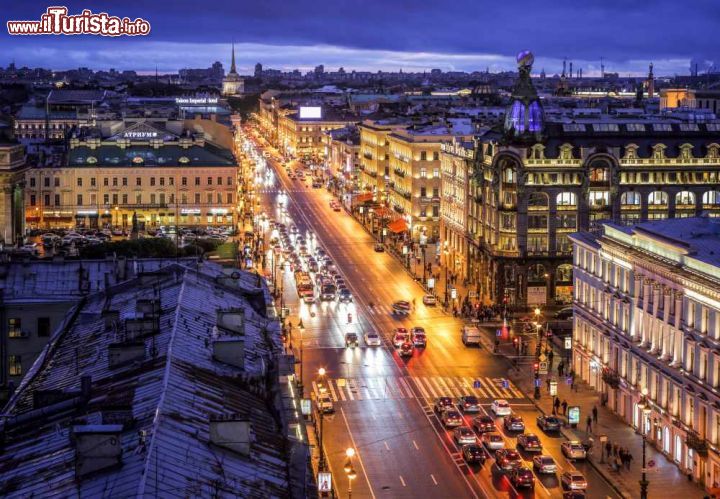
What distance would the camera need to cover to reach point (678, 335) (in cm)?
7281

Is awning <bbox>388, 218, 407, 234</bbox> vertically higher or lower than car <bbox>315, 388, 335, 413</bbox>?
higher

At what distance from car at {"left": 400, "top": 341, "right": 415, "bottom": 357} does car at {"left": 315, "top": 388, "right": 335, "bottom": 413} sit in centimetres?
1493

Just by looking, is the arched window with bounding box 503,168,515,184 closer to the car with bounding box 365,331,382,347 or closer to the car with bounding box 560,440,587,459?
the car with bounding box 365,331,382,347

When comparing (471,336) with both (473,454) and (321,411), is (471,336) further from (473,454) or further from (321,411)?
(473,454)

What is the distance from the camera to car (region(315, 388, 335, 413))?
81.1 metres

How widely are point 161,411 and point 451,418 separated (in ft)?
123

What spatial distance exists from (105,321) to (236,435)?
20.6 meters

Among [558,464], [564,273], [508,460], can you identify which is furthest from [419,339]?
[508,460]

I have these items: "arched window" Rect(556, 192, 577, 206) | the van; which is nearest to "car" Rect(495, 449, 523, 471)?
the van

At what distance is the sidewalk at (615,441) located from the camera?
6700 centimetres

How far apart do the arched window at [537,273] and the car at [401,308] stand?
438 inches

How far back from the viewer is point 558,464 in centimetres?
7112

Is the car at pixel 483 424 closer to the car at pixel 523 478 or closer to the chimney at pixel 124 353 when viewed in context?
the car at pixel 523 478

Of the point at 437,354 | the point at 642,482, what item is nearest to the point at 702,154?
the point at 437,354
